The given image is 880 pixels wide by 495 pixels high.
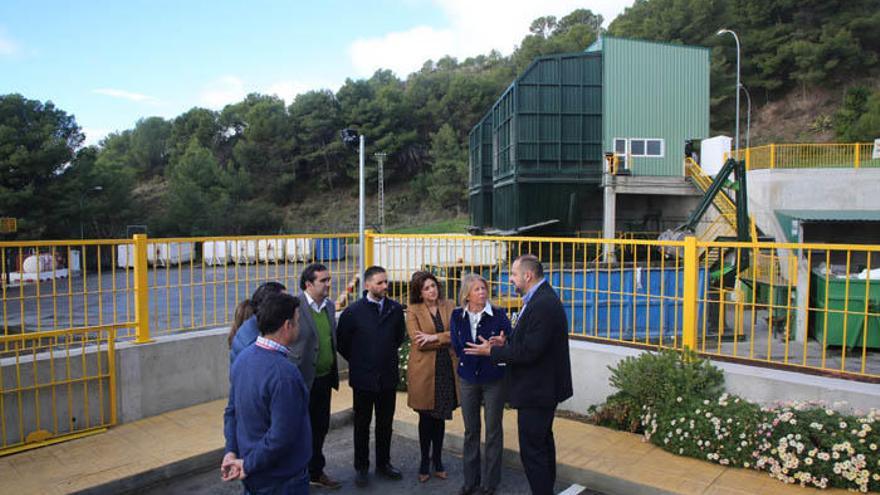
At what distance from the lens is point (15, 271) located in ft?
19.6

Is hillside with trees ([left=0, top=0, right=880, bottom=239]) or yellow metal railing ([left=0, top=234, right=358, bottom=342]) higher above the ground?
hillside with trees ([left=0, top=0, right=880, bottom=239])

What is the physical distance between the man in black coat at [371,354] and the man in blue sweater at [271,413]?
180cm

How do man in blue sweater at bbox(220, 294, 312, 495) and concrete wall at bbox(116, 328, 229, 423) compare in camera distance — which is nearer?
man in blue sweater at bbox(220, 294, 312, 495)

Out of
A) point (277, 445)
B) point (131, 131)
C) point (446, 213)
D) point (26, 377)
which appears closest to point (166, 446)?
point (26, 377)

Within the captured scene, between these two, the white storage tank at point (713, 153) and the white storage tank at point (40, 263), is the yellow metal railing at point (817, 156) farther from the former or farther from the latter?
the white storage tank at point (40, 263)

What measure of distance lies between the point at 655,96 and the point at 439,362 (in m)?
23.4

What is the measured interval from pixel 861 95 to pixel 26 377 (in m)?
49.2

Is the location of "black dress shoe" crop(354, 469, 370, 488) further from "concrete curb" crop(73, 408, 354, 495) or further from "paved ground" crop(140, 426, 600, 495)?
"concrete curb" crop(73, 408, 354, 495)

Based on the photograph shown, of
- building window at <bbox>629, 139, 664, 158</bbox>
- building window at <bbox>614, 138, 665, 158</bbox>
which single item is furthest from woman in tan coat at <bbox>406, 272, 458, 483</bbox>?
building window at <bbox>629, 139, 664, 158</bbox>

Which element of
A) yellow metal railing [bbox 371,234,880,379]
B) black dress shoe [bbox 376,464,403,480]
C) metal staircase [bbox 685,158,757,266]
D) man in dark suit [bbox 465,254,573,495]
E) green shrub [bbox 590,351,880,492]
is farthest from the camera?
metal staircase [bbox 685,158,757,266]

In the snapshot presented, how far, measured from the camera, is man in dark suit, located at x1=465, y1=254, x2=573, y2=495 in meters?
3.78

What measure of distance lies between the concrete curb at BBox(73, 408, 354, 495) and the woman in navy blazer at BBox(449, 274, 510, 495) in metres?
2.25

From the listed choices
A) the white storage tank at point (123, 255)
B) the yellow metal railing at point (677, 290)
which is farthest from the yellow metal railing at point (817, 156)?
the white storage tank at point (123, 255)

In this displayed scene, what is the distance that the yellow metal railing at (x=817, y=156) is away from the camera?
2267 cm
